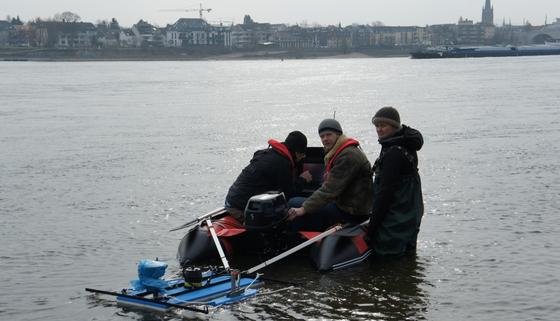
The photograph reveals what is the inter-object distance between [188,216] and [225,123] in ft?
Result: 63.1

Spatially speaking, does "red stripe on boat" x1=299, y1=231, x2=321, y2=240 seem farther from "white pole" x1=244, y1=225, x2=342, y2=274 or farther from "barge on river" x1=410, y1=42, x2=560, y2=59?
"barge on river" x1=410, y1=42, x2=560, y2=59

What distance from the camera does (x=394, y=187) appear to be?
10.8 meters

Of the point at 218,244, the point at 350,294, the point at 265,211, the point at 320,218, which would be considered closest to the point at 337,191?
the point at 320,218

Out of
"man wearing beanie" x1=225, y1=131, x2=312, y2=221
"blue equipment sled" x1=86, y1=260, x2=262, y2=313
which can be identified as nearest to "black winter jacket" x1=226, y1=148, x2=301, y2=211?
"man wearing beanie" x1=225, y1=131, x2=312, y2=221

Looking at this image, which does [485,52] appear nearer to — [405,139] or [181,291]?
[405,139]

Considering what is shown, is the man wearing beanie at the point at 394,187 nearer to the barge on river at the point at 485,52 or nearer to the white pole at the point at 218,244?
the white pole at the point at 218,244

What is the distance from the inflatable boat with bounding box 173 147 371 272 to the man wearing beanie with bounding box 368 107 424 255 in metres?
0.27

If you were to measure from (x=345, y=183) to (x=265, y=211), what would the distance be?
1.16 metres

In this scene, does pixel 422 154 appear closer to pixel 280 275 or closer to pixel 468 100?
pixel 280 275

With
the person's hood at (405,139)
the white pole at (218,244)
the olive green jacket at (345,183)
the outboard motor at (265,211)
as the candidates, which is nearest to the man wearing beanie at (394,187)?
the person's hood at (405,139)

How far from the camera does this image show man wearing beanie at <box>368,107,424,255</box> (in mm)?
10797

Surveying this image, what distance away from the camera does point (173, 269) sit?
36.9 ft

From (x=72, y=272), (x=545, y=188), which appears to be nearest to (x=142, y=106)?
(x=545, y=188)

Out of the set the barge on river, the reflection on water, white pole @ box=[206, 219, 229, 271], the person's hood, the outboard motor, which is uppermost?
the person's hood
